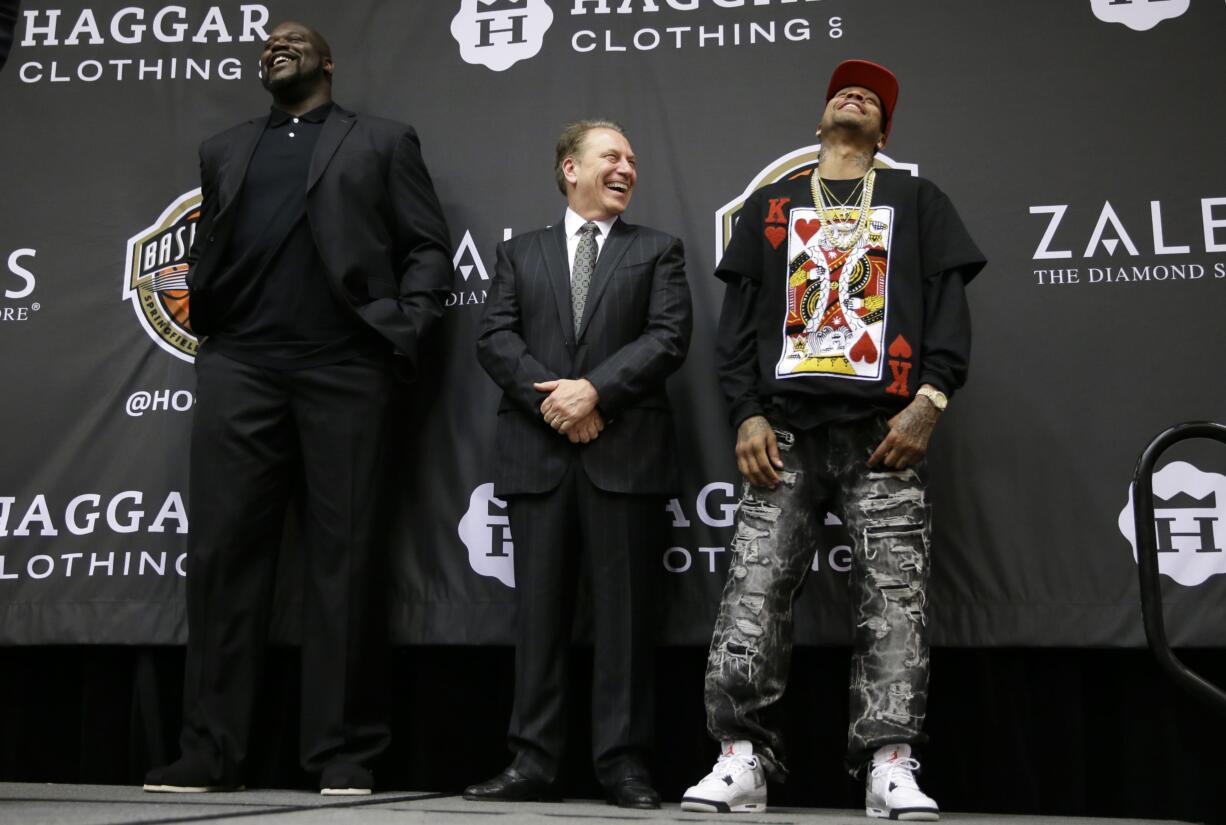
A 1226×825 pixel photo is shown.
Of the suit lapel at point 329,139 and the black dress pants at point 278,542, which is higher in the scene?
the suit lapel at point 329,139

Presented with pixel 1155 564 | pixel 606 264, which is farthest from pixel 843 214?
pixel 1155 564

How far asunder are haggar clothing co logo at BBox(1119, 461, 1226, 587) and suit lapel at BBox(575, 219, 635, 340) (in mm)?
1380

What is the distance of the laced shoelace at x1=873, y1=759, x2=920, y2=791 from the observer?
7.90 feet

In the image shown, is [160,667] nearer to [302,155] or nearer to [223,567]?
[223,567]

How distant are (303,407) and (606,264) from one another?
82 centimetres

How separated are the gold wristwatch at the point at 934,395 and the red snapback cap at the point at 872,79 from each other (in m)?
0.67

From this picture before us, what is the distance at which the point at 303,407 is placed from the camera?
10.0 ft

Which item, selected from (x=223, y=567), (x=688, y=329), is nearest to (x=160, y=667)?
(x=223, y=567)

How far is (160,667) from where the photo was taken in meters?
3.44

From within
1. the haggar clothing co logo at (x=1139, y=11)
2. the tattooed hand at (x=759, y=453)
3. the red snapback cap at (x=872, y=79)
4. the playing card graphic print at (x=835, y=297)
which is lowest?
the tattooed hand at (x=759, y=453)

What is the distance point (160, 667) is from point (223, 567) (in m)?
0.61

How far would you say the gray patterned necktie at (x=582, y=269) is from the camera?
9.73 ft

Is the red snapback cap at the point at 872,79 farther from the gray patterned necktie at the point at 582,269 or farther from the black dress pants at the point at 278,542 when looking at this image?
the black dress pants at the point at 278,542

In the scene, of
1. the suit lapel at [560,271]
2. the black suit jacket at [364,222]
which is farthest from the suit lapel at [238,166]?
the suit lapel at [560,271]
